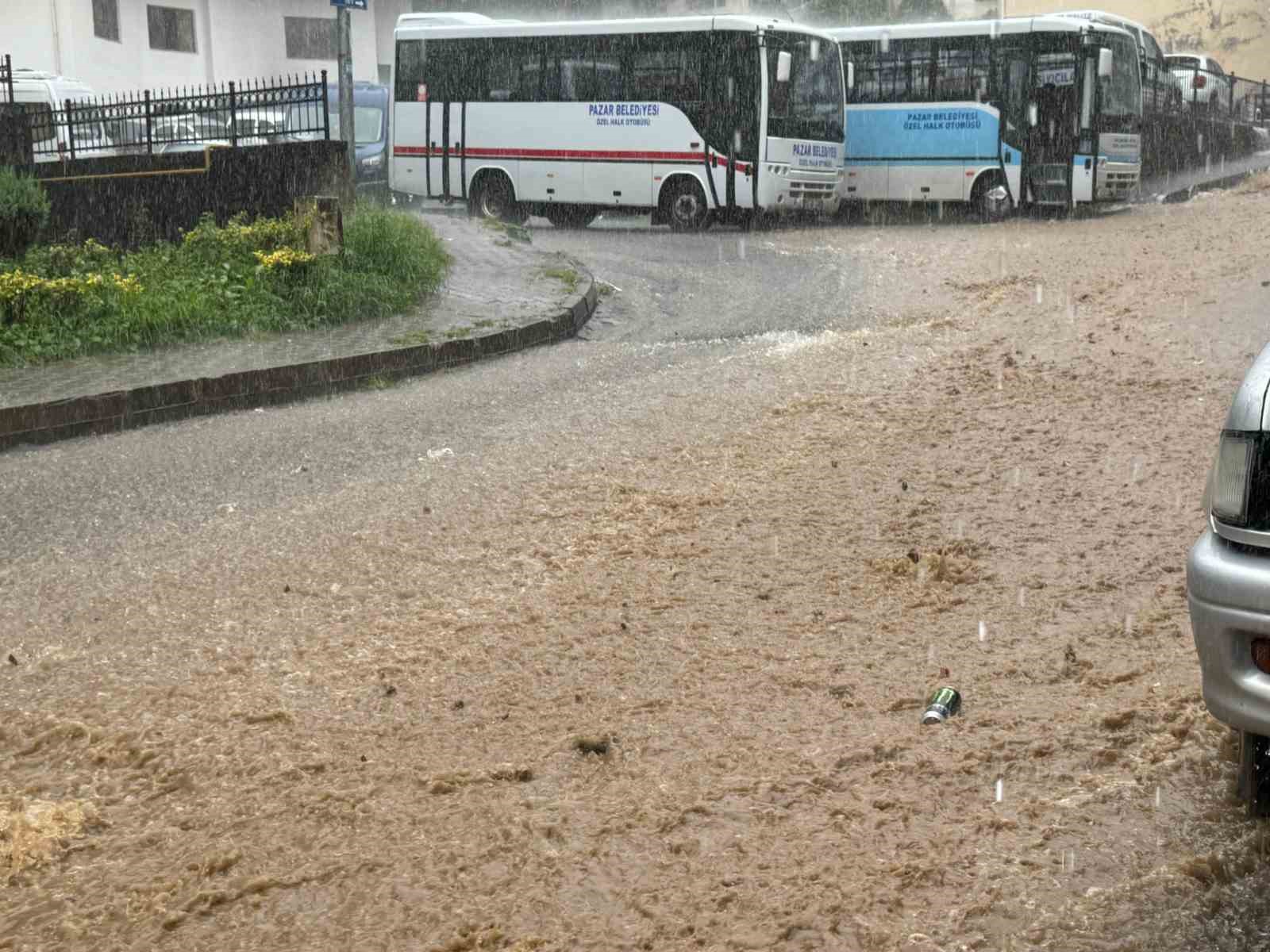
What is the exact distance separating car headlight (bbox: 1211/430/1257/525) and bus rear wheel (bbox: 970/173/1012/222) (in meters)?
20.5

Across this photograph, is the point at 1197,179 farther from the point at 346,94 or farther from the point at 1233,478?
the point at 1233,478

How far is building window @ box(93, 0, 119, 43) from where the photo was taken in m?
31.2

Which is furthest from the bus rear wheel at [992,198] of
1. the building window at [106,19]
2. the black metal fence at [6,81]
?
the building window at [106,19]

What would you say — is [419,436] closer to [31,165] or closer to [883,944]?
[883,944]

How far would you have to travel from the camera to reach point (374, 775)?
12.4ft

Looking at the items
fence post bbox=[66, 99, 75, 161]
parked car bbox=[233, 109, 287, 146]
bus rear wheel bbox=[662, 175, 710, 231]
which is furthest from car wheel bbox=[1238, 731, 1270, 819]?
bus rear wheel bbox=[662, 175, 710, 231]

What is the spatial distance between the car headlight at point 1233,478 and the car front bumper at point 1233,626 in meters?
0.07

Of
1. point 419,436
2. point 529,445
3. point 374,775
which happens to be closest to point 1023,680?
point 374,775

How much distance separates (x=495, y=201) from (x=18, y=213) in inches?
478

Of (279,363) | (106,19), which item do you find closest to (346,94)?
(279,363)

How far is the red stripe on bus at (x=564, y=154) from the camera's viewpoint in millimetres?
21969

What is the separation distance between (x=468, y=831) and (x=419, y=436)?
4.83 meters

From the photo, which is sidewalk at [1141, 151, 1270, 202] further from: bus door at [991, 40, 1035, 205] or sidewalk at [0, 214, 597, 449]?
sidewalk at [0, 214, 597, 449]

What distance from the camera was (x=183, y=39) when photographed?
34.9m
